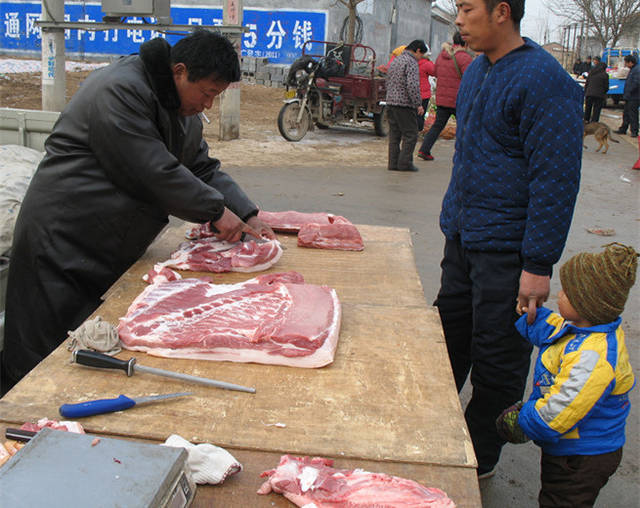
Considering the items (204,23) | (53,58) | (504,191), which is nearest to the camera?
(504,191)

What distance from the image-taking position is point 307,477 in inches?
62.7

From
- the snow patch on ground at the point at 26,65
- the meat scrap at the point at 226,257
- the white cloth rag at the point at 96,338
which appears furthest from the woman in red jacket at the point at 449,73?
the snow patch on ground at the point at 26,65

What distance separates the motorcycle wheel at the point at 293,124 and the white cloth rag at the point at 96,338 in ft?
37.5

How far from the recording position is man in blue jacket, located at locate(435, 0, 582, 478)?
250 cm

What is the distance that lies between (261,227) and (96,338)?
148cm

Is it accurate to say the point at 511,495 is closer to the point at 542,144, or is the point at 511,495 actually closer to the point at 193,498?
the point at 542,144

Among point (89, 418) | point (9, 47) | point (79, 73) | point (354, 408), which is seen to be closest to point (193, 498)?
point (89, 418)

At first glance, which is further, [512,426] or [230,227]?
[230,227]

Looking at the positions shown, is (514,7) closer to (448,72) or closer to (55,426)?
(55,426)

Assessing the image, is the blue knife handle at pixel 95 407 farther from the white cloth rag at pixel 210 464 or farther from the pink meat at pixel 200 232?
the pink meat at pixel 200 232

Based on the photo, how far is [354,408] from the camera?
1958 mm

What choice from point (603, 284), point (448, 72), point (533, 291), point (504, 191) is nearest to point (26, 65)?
point (448, 72)

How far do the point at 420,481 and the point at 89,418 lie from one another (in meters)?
0.97

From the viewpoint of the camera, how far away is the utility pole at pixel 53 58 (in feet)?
34.6
